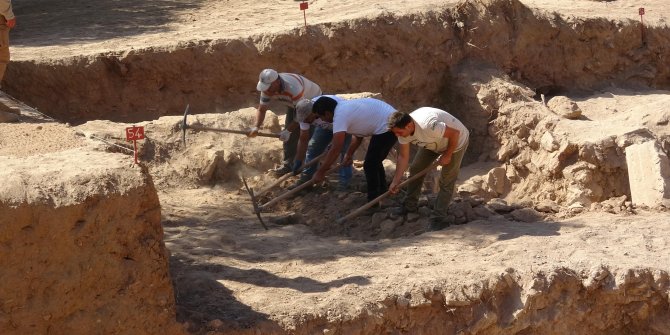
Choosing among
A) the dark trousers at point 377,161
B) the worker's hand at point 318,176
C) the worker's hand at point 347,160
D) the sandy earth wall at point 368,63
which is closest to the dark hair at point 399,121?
the dark trousers at point 377,161

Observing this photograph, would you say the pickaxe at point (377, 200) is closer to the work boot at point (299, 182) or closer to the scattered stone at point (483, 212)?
the scattered stone at point (483, 212)

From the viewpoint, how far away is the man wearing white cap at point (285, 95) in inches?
350

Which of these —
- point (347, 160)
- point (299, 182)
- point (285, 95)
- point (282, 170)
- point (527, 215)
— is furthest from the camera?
point (282, 170)

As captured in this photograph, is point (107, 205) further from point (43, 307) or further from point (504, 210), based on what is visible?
point (504, 210)

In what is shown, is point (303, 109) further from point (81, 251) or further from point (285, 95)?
point (81, 251)

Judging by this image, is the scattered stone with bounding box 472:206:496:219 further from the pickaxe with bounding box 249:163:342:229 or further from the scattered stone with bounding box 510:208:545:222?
the pickaxe with bounding box 249:163:342:229

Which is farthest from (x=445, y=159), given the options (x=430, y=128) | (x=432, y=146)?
(x=430, y=128)

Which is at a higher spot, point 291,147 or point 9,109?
point 9,109

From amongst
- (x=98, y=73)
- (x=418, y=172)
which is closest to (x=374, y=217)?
(x=418, y=172)

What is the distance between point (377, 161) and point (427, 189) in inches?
71.6

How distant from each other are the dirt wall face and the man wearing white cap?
140 inches

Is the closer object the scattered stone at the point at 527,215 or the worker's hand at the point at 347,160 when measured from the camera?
the scattered stone at the point at 527,215

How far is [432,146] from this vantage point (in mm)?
7848

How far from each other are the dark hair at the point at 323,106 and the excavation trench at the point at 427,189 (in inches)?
42.0
